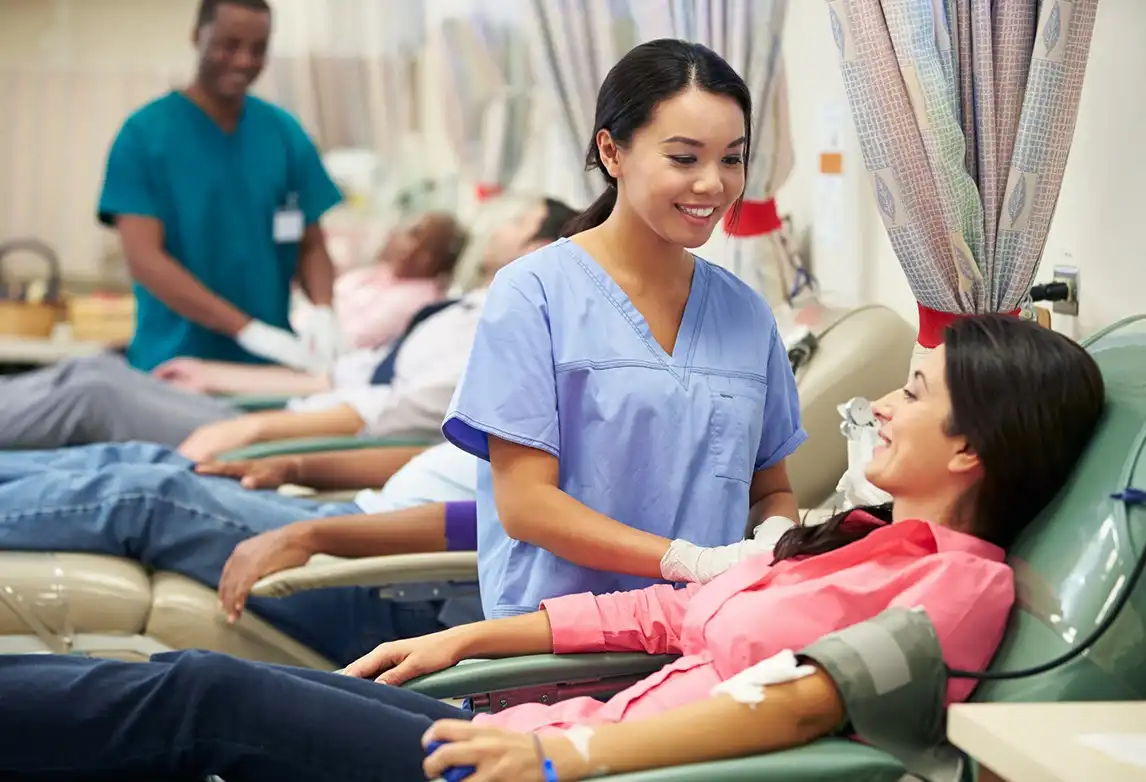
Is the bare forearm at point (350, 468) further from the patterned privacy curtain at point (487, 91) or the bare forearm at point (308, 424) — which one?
the patterned privacy curtain at point (487, 91)

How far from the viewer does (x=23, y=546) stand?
8.82ft

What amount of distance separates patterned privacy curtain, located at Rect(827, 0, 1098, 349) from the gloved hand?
0.48 m

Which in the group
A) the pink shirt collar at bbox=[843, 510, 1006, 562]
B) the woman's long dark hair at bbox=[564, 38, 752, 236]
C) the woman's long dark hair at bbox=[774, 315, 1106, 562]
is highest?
the woman's long dark hair at bbox=[564, 38, 752, 236]

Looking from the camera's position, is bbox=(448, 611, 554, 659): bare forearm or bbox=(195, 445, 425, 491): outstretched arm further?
bbox=(195, 445, 425, 491): outstretched arm

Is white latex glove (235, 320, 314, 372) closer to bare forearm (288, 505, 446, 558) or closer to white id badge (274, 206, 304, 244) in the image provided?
white id badge (274, 206, 304, 244)

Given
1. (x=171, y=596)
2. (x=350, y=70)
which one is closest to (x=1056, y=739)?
(x=171, y=596)

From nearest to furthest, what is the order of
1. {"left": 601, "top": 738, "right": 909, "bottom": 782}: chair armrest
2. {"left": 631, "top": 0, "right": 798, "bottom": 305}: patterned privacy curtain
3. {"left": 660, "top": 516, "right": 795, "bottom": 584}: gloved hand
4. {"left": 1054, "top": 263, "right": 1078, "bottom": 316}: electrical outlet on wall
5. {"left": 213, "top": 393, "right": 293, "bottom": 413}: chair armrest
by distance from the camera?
{"left": 601, "top": 738, "right": 909, "bottom": 782}: chair armrest, {"left": 660, "top": 516, "right": 795, "bottom": 584}: gloved hand, {"left": 1054, "top": 263, "right": 1078, "bottom": 316}: electrical outlet on wall, {"left": 631, "top": 0, "right": 798, "bottom": 305}: patterned privacy curtain, {"left": 213, "top": 393, "right": 293, "bottom": 413}: chair armrest

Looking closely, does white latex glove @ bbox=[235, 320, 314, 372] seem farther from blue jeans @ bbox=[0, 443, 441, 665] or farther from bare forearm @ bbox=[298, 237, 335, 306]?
blue jeans @ bbox=[0, 443, 441, 665]

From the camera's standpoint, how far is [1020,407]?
1.56m

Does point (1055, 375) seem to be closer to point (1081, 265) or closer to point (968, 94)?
A: point (968, 94)

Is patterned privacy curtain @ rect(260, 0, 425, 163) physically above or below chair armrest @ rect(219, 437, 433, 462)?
above

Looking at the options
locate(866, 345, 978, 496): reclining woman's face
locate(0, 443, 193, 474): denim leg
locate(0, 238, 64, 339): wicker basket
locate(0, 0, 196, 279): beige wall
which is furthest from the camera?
locate(0, 0, 196, 279): beige wall

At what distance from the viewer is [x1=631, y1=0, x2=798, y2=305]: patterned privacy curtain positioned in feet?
9.04

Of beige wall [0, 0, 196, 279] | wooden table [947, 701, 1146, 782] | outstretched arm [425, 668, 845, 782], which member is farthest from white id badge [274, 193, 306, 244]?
wooden table [947, 701, 1146, 782]
